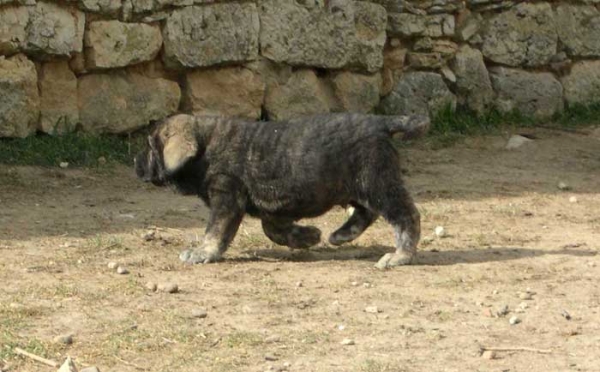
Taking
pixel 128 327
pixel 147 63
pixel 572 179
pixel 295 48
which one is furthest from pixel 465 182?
pixel 128 327

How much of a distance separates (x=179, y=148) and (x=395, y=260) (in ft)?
4.66

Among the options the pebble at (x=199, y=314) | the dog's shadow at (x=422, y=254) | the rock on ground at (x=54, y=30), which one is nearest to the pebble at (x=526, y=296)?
the dog's shadow at (x=422, y=254)

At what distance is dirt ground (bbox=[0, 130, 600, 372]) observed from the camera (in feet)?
20.1

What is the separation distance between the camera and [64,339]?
20.2 ft

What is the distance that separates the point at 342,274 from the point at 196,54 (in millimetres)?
3704

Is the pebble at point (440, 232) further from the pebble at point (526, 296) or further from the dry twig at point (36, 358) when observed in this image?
the dry twig at point (36, 358)

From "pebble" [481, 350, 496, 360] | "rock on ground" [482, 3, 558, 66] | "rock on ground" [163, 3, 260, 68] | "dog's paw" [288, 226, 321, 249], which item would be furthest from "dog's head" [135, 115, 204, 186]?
"rock on ground" [482, 3, 558, 66]

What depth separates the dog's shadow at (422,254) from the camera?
8039 mm

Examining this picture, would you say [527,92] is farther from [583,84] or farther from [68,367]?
[68,367]

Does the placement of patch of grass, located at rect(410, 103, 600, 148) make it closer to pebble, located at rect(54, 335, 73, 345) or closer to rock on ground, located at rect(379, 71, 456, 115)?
rock on ground, located at rect(379, 71, 456, 115)

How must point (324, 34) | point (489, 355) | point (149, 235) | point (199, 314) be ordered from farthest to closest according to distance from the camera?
point (324, 34) → point (149, 235) → point (199, 314) → point (489, 355)

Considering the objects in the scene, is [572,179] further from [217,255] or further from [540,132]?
[217,255]

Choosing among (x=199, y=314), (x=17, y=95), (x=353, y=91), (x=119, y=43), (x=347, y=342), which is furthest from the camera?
(x=353, y=91)

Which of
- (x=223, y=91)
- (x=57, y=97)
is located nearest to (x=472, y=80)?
(x=223, y=91)
